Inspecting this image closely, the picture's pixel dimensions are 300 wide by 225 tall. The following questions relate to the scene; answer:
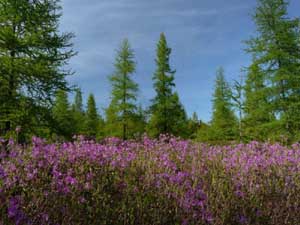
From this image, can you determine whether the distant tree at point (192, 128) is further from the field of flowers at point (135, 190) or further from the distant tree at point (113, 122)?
the field of flowers at point (135, 190)

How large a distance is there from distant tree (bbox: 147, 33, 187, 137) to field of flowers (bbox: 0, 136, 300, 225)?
2366cm

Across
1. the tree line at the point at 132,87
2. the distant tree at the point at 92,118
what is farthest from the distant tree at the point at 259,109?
the distant tree at the point at 92,118

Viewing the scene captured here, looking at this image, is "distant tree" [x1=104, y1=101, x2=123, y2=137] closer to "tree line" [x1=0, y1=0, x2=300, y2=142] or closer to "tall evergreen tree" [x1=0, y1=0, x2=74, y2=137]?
"tree line" [x1=0, y1=0, x2=300, y2=142]

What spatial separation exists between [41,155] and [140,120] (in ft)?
84.7

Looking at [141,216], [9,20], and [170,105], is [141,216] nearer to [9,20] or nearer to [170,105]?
[9,20]

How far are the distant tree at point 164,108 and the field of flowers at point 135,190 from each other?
23.7m

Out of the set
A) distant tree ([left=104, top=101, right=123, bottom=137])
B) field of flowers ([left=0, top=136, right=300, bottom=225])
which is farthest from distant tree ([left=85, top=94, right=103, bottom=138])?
field of flowers ([left=0, top=136, right=300, bottom=225])

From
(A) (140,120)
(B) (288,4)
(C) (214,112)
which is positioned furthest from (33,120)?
(C) (214,112)

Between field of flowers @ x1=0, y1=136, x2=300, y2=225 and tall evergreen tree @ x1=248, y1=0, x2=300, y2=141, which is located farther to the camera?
tall evergreen tree @ x1=248, y1=0, x2=300, y2=141

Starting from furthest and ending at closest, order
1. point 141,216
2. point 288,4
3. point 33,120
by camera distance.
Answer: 1. point 288,4
2. point 33,120
3. point 141,216

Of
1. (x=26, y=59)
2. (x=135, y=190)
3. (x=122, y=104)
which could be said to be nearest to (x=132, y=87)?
(x=122, y=104)

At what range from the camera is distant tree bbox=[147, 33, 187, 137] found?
2817cm

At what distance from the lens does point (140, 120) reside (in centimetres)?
2934

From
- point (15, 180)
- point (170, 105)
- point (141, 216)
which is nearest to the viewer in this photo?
point (15, 180)
